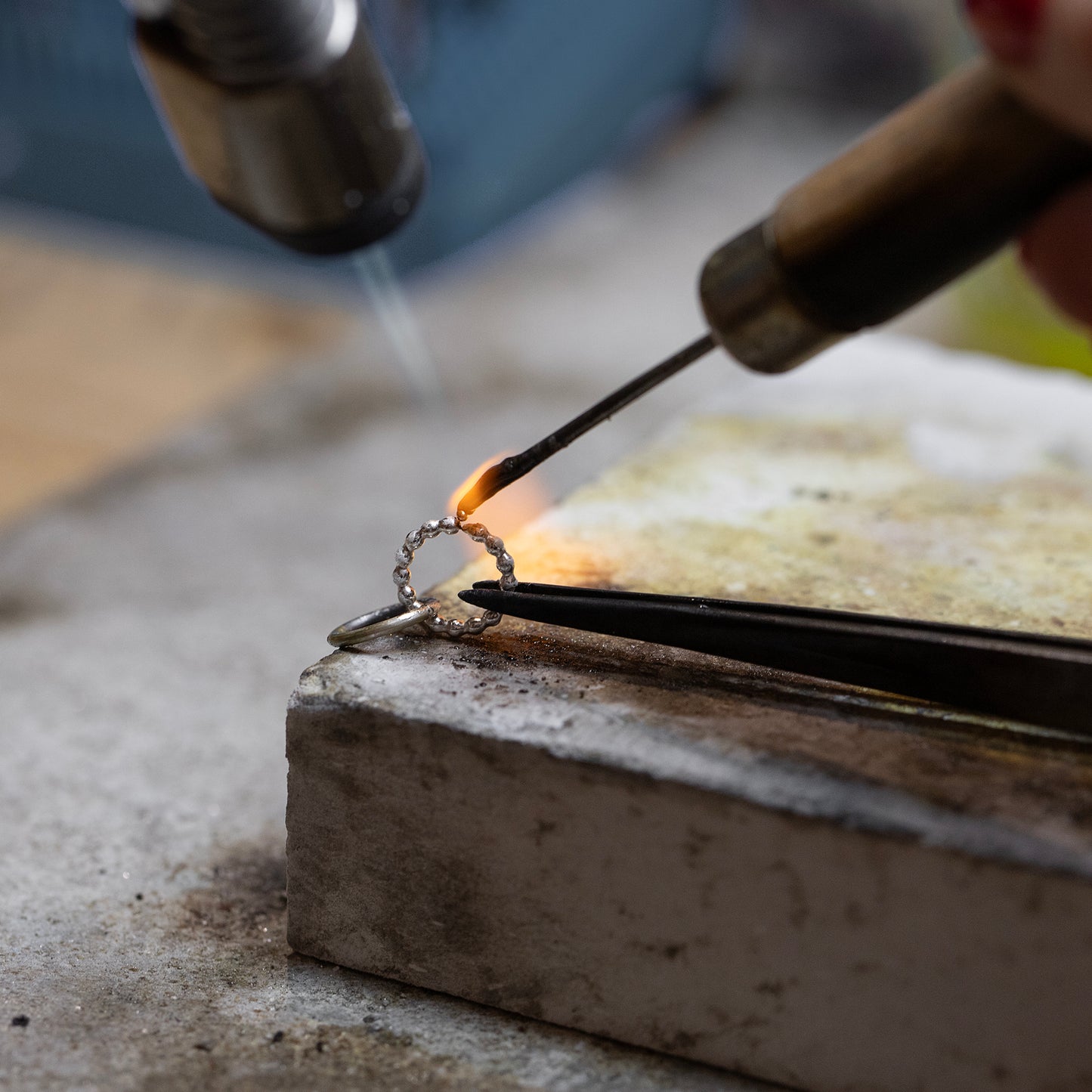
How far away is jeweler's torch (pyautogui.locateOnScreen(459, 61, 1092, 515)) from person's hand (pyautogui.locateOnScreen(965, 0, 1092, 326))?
0.07 ft

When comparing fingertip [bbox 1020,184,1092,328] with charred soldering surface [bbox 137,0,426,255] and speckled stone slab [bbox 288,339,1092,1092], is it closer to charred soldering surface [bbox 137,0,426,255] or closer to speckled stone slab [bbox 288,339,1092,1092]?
speckled stone slab [bbox 288,339,1092,1092]

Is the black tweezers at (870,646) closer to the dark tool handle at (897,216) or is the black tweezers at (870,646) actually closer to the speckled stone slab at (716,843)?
the speckled stone slab at (716,843)

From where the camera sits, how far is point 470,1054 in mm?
901

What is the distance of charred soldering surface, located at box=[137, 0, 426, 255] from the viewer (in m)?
0.90

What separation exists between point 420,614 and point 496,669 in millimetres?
79

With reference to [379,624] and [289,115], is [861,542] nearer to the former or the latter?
[379,624]

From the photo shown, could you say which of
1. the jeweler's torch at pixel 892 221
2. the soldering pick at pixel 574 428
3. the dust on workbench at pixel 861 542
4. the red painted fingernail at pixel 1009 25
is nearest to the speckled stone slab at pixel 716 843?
the dust on workbench at pixel 861 542

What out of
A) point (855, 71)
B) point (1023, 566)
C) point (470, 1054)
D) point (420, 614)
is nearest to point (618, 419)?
point (1023, 566)

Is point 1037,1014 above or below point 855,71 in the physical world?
below

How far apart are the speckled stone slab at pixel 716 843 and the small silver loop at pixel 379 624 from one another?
0.01m

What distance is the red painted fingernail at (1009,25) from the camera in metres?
0.65

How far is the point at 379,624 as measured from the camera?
3.15 ft

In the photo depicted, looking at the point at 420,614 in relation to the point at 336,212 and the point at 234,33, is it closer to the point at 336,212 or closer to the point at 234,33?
the point at 336,212

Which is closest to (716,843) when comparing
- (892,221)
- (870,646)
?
→ (870,646)
